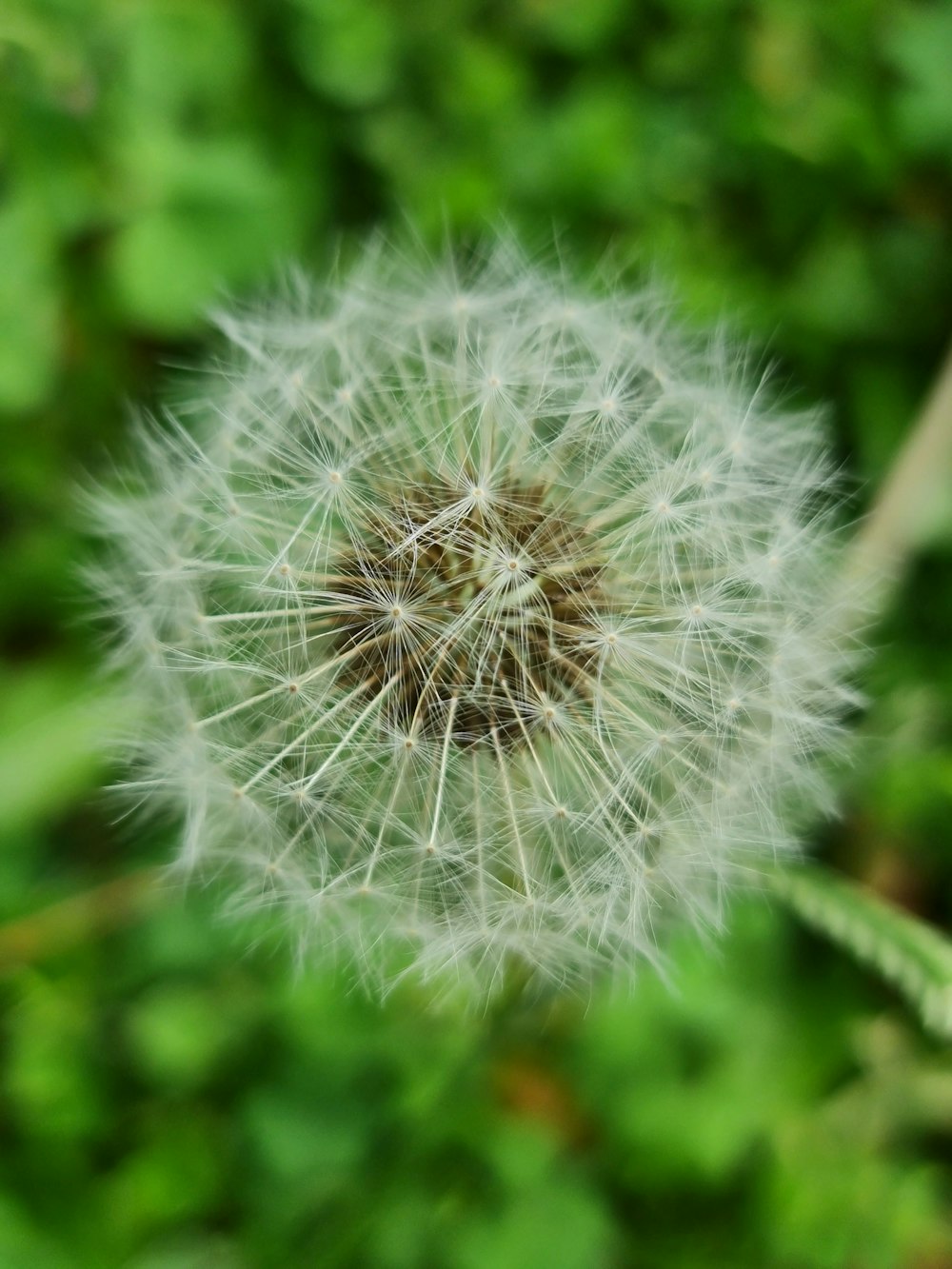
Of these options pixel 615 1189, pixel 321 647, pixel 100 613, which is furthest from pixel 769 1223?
pixel 100 613

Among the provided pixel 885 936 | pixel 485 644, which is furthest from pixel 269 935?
pixel 885 936

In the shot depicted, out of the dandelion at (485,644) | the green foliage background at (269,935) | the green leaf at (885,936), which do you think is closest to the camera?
the dandelion at (485,644)

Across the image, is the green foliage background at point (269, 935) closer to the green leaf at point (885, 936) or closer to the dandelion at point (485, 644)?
the green leaf at point (885, 936)

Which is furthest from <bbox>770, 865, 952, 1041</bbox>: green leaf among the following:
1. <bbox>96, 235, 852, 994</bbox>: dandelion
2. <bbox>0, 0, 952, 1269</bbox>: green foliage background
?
<bbox>0, 0, 952, 1269</bbox>: green foliage background

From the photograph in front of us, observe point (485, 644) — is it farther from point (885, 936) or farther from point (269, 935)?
point (269, 935)

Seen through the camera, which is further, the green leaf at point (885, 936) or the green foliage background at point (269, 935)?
the green foliage background at point (269, 935)

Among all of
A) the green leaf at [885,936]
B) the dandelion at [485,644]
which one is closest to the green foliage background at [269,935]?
the green leaf at [885,936]
